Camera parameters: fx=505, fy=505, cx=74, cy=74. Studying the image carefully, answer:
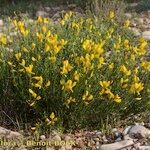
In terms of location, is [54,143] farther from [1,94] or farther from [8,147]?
[1,94]

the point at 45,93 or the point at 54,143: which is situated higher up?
the point at 45,93

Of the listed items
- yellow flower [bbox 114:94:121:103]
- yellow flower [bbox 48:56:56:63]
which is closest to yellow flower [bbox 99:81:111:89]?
yellow flower [bbox 114:94:121:103]

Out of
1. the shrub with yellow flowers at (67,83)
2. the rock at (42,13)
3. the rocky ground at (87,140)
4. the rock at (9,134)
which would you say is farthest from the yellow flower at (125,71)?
the rock at (42,13)

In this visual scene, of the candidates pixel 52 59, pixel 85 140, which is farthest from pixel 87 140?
pixel 52 59

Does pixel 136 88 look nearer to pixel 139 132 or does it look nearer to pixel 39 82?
pixel 139 132

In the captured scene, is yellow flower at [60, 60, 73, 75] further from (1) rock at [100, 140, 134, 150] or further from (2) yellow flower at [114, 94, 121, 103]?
(1) rock at [100, 140, 134, 150]

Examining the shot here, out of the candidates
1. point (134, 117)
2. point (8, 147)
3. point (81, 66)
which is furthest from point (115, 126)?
point (8, 147)

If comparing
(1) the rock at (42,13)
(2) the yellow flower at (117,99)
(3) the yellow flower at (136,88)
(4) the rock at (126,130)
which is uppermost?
(3) the yellow flower at (136,88)

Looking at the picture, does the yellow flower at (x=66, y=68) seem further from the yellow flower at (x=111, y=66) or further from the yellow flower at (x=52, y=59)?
the yellow flower at (x=111, y=66)
